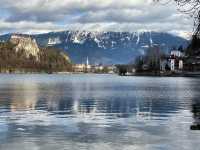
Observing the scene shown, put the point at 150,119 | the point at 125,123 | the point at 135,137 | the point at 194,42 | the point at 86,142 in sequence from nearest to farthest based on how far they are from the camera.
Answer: the point at 194,42, the point at 86,142, the point at 135,137, the point at 125,123, the point at 150,119

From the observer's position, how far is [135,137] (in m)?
25.5

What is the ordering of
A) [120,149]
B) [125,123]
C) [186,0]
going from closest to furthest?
[186,0], [120,149], [125,123]

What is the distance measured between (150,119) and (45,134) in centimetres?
1155

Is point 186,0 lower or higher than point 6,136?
higher

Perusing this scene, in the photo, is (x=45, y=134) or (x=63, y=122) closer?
(x=45, y=134)

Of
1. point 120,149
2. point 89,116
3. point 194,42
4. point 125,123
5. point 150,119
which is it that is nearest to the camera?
point 194,42

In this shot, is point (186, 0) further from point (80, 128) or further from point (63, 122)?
point (63, 122)

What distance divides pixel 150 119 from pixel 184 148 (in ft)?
47.2

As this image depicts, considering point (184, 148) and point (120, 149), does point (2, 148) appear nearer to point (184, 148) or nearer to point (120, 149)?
→ point (120, 149)

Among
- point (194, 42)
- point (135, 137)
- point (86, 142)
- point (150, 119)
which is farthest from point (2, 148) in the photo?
point (150, 119)

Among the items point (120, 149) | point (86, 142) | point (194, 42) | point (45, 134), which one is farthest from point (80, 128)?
point (194, 42)

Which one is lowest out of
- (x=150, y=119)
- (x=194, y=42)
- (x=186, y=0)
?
(x=150, y=119)

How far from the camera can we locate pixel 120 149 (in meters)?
21.8

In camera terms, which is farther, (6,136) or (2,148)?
(6,136)
